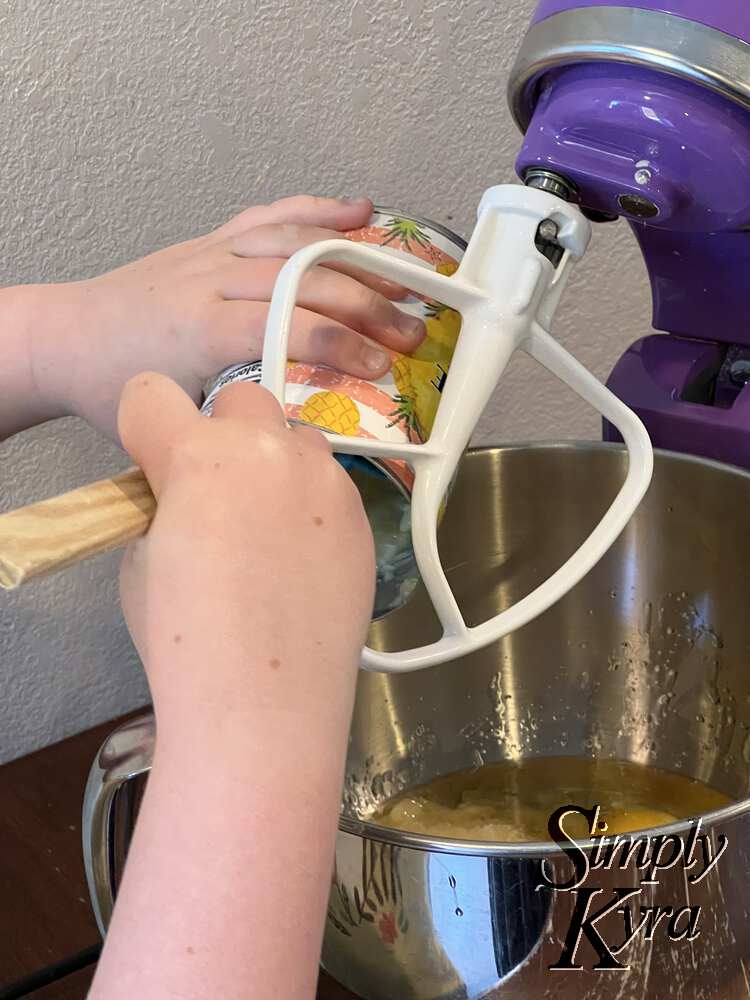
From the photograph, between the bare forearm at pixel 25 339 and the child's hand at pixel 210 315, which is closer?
the child's hand at pixel 210 315

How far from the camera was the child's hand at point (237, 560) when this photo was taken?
278 mm

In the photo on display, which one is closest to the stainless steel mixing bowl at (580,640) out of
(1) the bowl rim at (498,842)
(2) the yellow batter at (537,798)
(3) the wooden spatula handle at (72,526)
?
(2) the yellow batter at (537,798)

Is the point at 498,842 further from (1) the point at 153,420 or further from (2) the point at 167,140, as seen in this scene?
(2) the point at 167,140

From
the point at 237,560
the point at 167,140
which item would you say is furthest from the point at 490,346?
the point at 167,140

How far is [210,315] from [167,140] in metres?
0.17

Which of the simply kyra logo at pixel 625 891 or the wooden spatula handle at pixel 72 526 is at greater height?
the wooden spatula handle at pixel 72 526

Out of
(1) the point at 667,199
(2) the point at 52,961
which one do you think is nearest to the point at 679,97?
(1) the point at 667,199

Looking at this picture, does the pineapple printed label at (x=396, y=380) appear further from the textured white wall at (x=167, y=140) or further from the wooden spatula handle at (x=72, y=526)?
the textured white wall at (x=167, y=140)

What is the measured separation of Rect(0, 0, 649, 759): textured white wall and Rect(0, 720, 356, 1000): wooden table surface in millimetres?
33

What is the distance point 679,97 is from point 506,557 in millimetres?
255

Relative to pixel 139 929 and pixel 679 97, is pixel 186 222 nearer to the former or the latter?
pixel 679 97

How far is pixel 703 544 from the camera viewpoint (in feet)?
1.73

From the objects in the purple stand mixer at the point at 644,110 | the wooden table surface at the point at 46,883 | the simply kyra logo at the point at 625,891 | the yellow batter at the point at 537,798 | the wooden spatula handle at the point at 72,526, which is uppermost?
the purple stand mixer at the point at 644,110

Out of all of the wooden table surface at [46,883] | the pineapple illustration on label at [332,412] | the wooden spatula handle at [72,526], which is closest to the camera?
the wooden spatula handle at [72,526]
